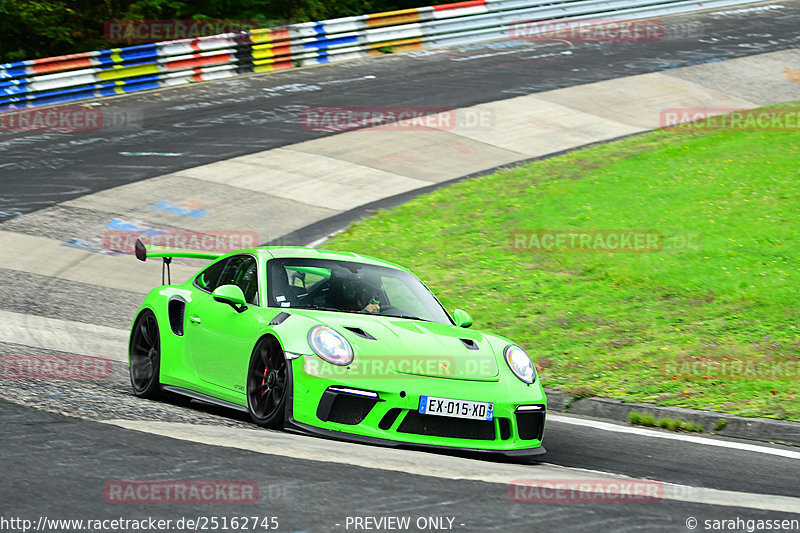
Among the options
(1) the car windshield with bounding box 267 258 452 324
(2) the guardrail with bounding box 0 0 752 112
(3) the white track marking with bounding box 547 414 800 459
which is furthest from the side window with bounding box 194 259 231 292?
(2) the guardrail with bounding box 0 0 752 112

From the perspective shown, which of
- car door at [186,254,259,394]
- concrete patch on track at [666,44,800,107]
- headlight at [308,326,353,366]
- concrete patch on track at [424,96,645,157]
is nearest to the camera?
headlight at [308,326,353,366]

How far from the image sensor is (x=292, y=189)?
59.5 ft

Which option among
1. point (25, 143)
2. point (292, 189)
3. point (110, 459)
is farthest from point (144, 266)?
point (110, 459)

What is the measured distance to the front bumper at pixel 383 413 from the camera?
21.5 ft

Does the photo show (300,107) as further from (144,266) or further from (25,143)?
(144,266)

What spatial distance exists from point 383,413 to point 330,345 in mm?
580

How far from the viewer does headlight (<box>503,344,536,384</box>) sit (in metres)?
7.20

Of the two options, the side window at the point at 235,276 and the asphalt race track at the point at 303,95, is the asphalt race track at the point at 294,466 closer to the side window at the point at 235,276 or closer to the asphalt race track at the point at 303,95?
the side window at the point at 235,276

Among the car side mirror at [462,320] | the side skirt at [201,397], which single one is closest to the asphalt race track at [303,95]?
the side skirt at [201,397]

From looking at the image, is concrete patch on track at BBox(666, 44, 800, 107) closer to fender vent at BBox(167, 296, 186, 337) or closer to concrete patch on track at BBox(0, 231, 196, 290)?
concrete patch on track at BBox(0, 231, 196, 290)

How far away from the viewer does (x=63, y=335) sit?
10852mm

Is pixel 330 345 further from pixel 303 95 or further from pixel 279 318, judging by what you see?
pixel 303 95

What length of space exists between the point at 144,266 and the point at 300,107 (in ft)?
30.8

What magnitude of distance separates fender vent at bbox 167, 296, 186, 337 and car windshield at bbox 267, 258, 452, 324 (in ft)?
3.15
